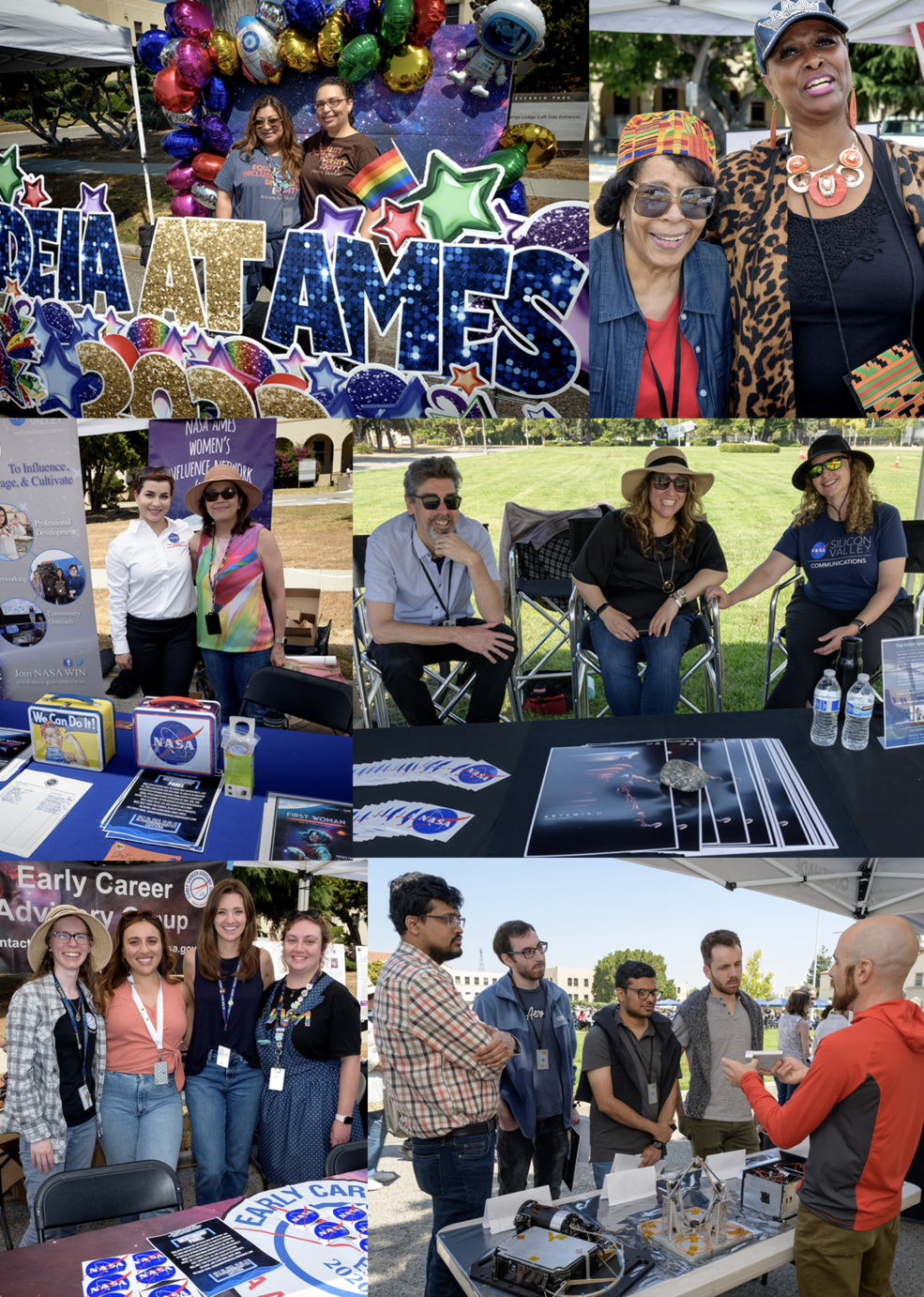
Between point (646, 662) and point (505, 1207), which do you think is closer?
point (505, 1207)

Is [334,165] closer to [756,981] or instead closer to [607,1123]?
[756,981]

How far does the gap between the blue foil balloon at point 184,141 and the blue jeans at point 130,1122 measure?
10.4 feet

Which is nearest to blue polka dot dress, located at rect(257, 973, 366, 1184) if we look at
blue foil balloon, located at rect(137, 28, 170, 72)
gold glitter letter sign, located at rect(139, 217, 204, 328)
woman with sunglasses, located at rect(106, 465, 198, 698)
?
woman with sunglasses, located at rect(106, 465, 198, 698)

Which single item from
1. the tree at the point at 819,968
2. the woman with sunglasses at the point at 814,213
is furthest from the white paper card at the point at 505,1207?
the woman with sunglasses at the point at 814,213

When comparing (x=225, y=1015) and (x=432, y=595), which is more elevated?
(x=432, y=595)

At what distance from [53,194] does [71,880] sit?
2452mm

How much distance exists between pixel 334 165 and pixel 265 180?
0.25m

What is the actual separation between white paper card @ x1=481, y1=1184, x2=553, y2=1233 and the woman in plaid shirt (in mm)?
1386

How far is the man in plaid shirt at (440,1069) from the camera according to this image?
10.4ft

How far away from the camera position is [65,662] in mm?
3816

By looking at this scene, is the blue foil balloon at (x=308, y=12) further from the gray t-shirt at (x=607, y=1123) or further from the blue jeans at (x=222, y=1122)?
the blue jeans at (x=222, y=1122)

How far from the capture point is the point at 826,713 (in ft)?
11.5

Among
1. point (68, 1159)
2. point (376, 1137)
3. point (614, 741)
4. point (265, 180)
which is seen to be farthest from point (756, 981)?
point (265, 180)

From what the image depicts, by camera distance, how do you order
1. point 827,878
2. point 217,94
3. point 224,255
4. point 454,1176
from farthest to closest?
point 224,255
point 217,94
point 454,1176
point 827,878
